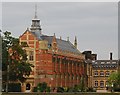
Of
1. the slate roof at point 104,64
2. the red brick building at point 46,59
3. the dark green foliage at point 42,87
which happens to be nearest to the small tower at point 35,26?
the red brick building at point 46,59

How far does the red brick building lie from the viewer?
57.0m

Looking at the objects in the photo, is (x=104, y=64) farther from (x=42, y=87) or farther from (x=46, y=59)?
(x=42, y=87)

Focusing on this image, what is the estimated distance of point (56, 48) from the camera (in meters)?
60.6

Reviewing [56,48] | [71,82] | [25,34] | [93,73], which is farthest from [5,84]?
[93,73]

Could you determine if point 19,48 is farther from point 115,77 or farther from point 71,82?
point 71,82

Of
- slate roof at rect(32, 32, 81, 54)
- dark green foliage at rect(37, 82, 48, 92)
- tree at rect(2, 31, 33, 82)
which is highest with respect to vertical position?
slate roof at rect(32, 32, 81, 54)

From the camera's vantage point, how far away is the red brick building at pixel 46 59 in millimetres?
57031

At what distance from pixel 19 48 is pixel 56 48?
1549 cm

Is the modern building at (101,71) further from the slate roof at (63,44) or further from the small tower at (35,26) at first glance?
the small tower at (35,26)

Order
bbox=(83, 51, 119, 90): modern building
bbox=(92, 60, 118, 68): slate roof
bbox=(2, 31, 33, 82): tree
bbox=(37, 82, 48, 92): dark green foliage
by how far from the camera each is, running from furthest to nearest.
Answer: bbox=(92, 60, 118, 68): slate roof, bbox=(83, 51, 119, 90): modern building, bbox=(37, 82, 48, 92): dark green foliage, bbox=(2, 31, 33, 82): tree

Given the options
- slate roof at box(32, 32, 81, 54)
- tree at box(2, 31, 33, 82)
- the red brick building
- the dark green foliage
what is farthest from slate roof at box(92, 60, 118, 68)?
tree at box(2, 31, 33, 82)

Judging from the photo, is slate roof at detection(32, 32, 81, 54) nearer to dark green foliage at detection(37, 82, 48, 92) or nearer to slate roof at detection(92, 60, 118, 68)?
dark green foliage at detection(37, 82, 48, 92)

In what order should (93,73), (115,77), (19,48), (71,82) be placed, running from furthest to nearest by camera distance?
(93,73) → (71,82) → (115,77) → (19,48)

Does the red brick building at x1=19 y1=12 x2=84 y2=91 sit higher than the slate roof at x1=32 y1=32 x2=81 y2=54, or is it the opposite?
the slate roof at x1=32 y1=32 x2=81 y2=54
